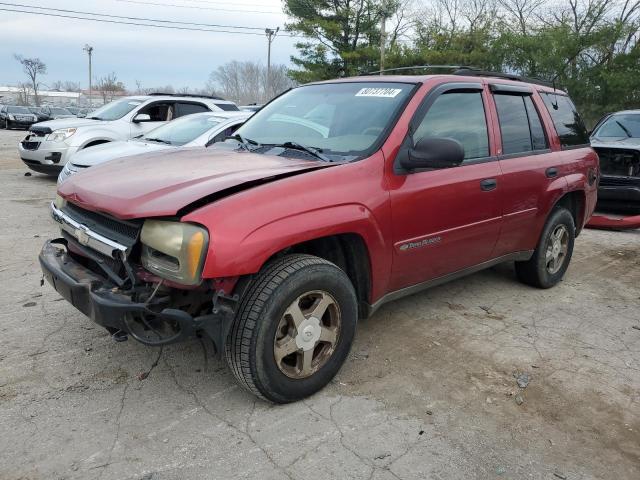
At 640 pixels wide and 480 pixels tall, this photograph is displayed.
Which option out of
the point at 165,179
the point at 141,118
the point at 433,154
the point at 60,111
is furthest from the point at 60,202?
the point at 60,111

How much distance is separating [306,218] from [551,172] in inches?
106

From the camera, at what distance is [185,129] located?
7320 millimetres

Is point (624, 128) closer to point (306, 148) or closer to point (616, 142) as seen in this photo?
point (616, 142)

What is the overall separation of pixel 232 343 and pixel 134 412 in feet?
2.19

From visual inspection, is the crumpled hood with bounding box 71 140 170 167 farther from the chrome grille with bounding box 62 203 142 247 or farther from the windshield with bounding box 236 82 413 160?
the chrome grille with bounding box 62 203 142 247

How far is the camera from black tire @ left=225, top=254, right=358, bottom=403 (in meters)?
2.54

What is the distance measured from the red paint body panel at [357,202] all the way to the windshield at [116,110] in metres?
6.96

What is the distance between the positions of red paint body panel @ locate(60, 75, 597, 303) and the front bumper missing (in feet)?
0.70

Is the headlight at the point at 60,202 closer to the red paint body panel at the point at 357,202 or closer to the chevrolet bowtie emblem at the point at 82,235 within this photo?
the red paint body panel at the point at 357,202

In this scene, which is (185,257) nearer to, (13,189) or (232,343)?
(232,343)

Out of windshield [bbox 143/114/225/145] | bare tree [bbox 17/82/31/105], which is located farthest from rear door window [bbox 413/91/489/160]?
bare tree [bbox 17/82/31/105]

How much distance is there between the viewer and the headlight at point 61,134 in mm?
9070

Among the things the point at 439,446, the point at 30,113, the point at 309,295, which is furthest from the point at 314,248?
the point at 30,113

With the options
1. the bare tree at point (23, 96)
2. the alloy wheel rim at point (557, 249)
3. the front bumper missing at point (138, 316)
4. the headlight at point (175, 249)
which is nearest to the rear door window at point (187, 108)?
the alloy wheel rim at point (557, 249)
